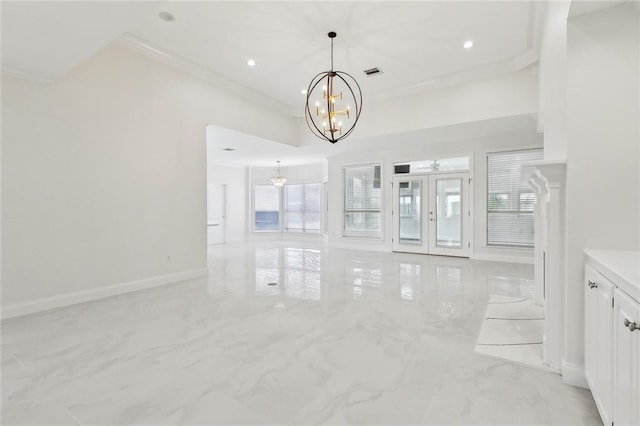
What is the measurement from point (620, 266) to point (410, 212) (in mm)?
6457

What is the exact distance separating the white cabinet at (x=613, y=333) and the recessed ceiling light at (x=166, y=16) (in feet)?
15.4

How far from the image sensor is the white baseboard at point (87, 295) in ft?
10.8

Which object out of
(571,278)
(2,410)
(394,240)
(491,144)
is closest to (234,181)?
(394,240)

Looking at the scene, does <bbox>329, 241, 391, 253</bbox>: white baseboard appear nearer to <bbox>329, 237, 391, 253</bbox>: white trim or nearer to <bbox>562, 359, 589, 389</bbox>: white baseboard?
<bbox>329, 237, 391, 253</bbox>: white trim

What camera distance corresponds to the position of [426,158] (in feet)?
24.6

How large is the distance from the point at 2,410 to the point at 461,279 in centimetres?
515

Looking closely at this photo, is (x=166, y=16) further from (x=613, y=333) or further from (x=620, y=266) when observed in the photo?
(x=613, y=333)

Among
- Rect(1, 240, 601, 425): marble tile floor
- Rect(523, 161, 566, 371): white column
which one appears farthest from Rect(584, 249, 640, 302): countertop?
Rect(1, 240, 601, 425): marble tile floor

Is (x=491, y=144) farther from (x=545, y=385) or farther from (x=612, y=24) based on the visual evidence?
(x=545, y=385)

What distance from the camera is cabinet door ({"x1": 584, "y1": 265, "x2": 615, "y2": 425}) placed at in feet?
4.75

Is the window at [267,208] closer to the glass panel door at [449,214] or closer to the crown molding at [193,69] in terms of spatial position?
the crown molding at [193,69]

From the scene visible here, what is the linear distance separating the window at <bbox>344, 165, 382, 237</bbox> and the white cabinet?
655 centimetres

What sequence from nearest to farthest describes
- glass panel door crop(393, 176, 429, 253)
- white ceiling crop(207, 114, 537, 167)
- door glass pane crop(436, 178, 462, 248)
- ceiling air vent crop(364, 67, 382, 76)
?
ceiling air vent crop(364, 67, 382, 76) → white ceiling crop(207, 114, 537, 167) → door glass pane crop(436, 178, 462, 248) → glass panel door crop(393, 176, 429, 253)

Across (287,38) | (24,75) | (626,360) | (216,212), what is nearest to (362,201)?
(216,212)
